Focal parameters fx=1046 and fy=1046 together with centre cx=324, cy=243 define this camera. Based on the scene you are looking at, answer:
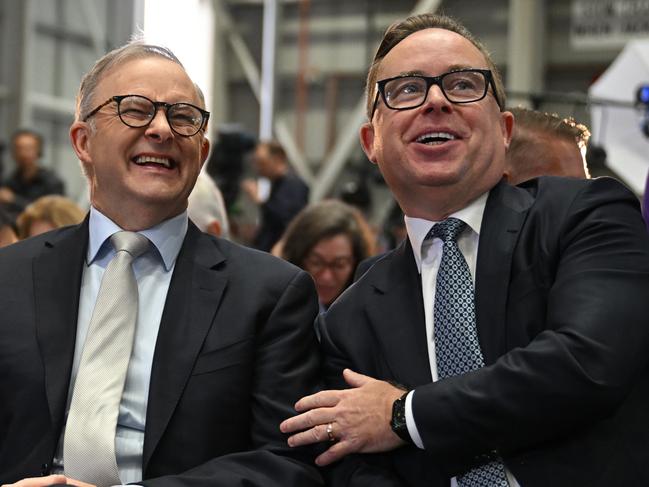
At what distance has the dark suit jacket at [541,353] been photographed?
1.73m

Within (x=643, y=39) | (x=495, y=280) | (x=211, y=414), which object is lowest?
(x=211, y=414)

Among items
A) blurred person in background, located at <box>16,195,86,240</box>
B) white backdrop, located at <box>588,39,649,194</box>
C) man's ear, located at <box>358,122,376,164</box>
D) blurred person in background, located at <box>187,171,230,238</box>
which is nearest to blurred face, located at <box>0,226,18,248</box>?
blurred person in background, located at <box>16,195,86,240</box>

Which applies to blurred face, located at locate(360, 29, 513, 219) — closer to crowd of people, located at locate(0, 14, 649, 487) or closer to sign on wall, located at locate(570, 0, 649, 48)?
crowd of people, located at locate(0, 14, 649, 487)

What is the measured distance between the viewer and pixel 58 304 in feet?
6.60

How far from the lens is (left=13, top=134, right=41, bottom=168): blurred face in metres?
6.91

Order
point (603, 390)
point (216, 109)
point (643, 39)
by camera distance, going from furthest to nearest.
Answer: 1. point (216, 109)
2. point (643, 39)
3. point (603, 390)

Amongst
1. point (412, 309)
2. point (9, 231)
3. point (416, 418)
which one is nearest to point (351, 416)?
point (416, 418)

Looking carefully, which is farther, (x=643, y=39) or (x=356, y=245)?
(x=643, y=39)

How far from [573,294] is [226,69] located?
9.96 meters

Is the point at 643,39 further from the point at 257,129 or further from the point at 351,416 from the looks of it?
the point at 351,416

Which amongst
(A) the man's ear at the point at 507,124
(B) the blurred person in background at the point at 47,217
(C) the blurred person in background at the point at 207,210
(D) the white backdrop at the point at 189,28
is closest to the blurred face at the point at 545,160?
(A) the man's ear at the point at 507,124

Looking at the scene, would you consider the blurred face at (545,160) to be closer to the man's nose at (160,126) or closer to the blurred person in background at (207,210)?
the man's nose at (160,126)

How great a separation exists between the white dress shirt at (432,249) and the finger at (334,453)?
0.21 metres

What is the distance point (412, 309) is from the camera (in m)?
1.99
